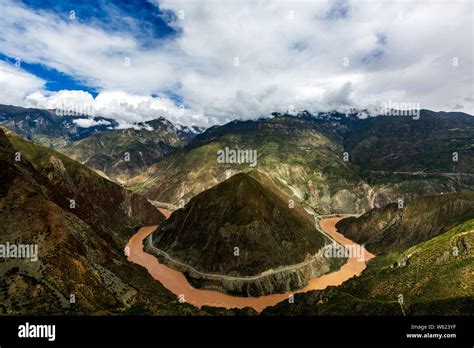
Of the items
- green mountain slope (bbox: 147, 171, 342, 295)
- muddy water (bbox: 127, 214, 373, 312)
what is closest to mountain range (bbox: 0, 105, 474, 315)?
green mountain slope (bbox: 147, 171, 342, 295)

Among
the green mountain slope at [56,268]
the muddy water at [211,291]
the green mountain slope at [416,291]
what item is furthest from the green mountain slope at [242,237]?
the green mountain slope at [56,268]

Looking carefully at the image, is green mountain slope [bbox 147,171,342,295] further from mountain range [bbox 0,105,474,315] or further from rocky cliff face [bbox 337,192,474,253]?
rocky cliff face [bbox 337,192,474,253]

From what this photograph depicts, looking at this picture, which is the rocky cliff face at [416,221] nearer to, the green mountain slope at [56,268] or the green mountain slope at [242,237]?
the green mountain slope at [242,237]

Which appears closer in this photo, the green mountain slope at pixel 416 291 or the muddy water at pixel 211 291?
the green mountain slope at pixel 416 291

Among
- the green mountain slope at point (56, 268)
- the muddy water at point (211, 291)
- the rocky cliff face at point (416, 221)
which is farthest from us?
the rocky cliff face at point (416, 221)

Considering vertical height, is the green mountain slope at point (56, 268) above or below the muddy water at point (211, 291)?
above

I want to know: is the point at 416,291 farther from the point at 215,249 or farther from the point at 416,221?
the point at 416,221

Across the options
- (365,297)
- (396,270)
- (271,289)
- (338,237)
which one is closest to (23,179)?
(271,289)

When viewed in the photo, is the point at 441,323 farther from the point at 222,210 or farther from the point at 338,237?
the point at 338,237

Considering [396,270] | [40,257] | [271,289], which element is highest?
[40,257]
